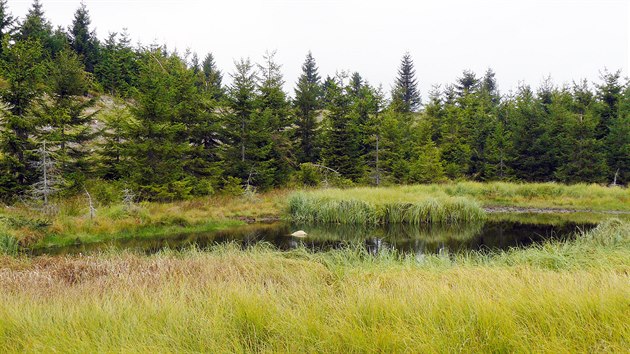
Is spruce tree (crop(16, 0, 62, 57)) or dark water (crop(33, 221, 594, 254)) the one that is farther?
spruce tree (crop(16, 0, 62, 57))

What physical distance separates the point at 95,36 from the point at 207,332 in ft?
179

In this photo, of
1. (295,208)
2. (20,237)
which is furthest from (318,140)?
(20,237)

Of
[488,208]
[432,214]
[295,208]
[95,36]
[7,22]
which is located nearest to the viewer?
[432,214]

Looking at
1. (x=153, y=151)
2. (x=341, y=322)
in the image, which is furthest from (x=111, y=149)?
(x=341, y=322)

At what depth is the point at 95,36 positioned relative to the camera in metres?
47.4

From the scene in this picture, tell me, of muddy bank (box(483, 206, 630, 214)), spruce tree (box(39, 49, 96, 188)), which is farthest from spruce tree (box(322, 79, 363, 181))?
spruce tree (box(39, 49, 96, 188))

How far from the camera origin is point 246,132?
24812mm

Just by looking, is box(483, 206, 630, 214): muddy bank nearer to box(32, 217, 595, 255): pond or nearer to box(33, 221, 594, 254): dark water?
box(32, 217, 595, 255): pond

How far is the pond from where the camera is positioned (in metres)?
13.2

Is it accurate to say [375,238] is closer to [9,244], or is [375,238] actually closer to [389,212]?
[389,212]

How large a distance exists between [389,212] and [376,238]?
405 centimetres

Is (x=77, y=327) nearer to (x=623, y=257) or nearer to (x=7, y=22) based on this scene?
(x=623, y=257)

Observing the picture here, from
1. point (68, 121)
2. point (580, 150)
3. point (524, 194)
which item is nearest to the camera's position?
point (68, 121)

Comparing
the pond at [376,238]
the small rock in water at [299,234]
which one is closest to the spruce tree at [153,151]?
the pond at [376,238]
